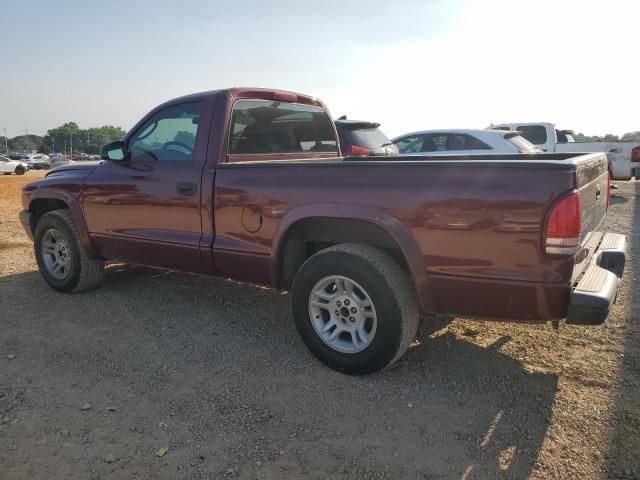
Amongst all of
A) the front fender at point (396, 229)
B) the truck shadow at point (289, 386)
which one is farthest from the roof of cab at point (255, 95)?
the truck shadow at point (289, 386)

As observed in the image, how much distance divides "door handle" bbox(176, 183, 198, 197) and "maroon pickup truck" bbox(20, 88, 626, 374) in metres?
0.01

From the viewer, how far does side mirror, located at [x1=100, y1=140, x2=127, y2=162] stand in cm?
442

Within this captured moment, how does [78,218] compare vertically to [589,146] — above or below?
below

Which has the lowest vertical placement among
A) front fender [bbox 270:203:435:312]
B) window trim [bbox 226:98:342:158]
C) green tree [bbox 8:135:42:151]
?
front fender [bbox 270:203:435:312]

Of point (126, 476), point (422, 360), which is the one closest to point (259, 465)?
point (126, 476)

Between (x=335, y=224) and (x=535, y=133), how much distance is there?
12.1 m

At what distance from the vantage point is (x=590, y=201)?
306 centimetres

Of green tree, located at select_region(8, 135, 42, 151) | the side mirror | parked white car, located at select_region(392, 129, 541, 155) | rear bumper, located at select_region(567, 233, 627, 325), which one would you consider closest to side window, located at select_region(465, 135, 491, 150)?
parked white car, located at select_region(392, 129, 541, 155)

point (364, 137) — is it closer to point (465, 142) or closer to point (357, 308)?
point (465, 142)

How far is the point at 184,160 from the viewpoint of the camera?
4.04 meters

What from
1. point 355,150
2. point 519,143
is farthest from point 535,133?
point 355,150

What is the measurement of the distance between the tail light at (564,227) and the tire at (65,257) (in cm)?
405

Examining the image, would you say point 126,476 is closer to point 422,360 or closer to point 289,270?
point 289,270

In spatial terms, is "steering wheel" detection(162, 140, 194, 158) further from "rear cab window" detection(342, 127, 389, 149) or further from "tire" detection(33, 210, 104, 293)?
"rear cab window" detection(342, 127, 389, 149)
